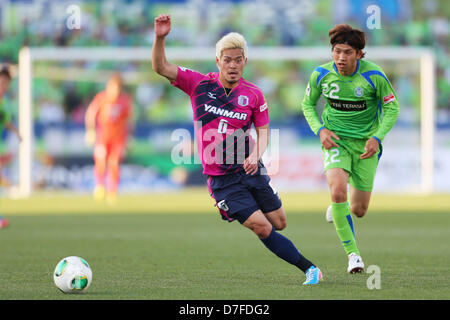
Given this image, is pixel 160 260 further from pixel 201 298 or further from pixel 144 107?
pixel 144 107

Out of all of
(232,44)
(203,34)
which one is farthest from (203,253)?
(203,34)

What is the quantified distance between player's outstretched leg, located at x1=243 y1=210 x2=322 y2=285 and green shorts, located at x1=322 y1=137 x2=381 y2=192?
1229 mm

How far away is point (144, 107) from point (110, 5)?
13.7 ft

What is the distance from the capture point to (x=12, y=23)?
26.7 m

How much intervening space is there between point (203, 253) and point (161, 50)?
133 inches

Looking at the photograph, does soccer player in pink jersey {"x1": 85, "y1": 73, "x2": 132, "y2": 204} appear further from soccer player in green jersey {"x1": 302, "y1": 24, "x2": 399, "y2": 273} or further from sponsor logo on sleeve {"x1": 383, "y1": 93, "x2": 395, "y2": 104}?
sponsor logo on sleeve {"x1": 383, "y1": 93, "x2": 395, "y2": 104}

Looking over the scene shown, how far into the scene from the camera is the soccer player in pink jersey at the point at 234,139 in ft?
22.5

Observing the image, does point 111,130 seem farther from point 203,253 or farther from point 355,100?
point 355,100

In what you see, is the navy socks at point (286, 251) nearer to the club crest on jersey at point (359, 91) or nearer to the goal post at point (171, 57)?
the club crest on jersey at point (359, 91)

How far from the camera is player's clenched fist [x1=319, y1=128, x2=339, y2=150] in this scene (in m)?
7.77

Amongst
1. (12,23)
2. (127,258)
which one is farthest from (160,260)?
A: (12,23)

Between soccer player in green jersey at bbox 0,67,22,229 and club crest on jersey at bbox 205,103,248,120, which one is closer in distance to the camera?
club crest on jersey at bbox 205,103,248,120

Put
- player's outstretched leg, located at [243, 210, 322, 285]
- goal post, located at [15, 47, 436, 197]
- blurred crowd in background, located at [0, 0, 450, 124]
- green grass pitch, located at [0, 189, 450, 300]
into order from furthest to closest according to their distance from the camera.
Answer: blurred crowd in background, located at [0, 0, 450, 124], goal post, located at [15, 47, 436, 197], player's outstretched leg, located at [243, 210, 322, 285], green grass pitch, located at [0, 189, 450, 300]

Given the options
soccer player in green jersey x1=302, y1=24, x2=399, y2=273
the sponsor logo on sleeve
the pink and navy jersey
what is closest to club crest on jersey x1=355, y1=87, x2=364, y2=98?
soccer player in green jersey x1=302, y1=24, x2=399, y2=273
